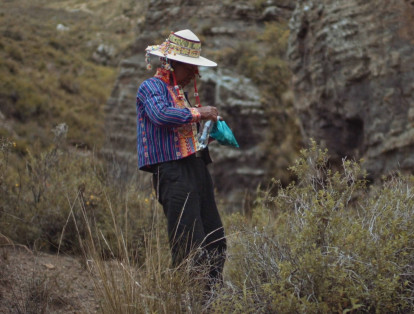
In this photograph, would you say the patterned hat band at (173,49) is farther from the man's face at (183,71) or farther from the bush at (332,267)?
the bush at (332,267)

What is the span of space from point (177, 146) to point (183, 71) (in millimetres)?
547

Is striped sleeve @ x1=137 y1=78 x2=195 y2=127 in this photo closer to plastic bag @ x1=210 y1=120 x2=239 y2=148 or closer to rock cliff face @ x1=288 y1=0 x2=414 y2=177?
plastic bag @ x1=210 y1=120 x2=239 y2=148

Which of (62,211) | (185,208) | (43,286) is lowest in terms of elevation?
(62,211)

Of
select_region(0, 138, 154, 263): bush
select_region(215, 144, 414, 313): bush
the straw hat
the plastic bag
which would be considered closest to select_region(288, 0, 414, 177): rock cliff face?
select_region(0, 138, 154, 263): bush

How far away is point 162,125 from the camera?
11.6 feet

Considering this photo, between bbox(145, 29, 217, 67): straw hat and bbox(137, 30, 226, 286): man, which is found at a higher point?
bbox(145, 29, 217, 67): straw hat

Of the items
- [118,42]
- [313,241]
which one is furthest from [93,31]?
[313,241]

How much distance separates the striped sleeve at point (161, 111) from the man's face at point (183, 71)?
0.83ft

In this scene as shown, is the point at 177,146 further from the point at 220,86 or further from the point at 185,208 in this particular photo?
the point at 220,86

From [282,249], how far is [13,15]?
86.7 feet

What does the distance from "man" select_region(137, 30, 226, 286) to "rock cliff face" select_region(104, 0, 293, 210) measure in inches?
237

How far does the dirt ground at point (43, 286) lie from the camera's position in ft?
11.9

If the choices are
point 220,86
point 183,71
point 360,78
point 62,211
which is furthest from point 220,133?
point 220,86

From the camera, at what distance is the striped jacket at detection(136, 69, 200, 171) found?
11.6ft
